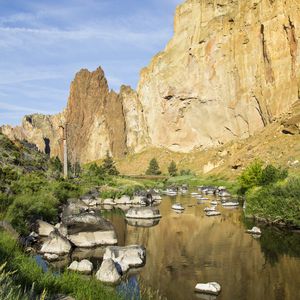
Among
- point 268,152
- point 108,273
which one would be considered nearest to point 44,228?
point 108,273

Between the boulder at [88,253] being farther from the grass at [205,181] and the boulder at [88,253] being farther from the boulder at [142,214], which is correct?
the grass at [205,181]

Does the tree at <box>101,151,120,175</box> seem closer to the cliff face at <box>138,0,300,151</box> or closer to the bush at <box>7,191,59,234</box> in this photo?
the cliff face at <box>138,0,300,151</box>

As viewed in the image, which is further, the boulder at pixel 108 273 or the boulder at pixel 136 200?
the boulder at pixel 136 200

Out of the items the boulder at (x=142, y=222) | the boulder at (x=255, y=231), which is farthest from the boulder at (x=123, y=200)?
the boulder at (x=255, y=231)

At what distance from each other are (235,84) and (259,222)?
324 feet

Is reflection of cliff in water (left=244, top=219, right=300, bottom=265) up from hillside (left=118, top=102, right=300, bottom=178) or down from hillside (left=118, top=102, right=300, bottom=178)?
down

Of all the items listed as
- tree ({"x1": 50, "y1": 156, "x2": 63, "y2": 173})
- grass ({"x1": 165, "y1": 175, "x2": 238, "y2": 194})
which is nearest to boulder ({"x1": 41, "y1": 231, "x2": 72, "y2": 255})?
tree ({"x1": 50, "y1": 156, "x2": 63, "y2": 173})

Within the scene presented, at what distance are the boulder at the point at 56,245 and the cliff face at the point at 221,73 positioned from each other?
96.1 m

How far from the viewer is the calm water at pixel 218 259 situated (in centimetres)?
1672

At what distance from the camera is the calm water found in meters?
Answer: 16.7

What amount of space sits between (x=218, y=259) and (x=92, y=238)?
775cm

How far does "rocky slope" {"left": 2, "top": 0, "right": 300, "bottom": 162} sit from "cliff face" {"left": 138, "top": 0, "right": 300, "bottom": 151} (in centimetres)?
27

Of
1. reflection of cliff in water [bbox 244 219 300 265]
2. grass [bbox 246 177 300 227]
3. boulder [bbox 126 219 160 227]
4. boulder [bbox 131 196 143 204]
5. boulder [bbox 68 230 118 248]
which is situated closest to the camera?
reflection of cliff in water [bbox 244 219 300 265]

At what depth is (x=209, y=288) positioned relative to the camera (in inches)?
635
